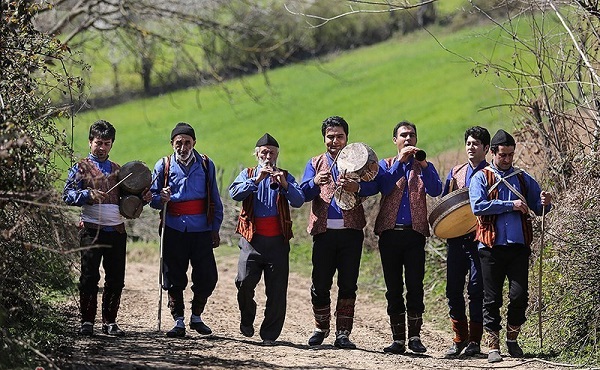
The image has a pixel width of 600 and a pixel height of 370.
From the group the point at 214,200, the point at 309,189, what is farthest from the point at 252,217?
the point at 309,189

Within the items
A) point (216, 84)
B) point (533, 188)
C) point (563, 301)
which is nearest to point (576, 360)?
point (563, 301)

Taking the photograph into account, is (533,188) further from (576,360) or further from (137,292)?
(137,292)

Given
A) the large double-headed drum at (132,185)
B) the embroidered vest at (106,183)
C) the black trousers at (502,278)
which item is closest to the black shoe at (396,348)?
the black trousers at (502,278)

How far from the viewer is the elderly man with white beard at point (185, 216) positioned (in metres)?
10.5

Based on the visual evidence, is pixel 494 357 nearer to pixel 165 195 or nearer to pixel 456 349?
pixel 456 349

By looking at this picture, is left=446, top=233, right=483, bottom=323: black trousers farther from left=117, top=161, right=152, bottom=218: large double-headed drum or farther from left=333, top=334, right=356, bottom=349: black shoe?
left=117, top=161, right=152, bottom=218: large double-headed drum

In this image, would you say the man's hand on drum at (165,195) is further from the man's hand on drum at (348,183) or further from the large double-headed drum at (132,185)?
the man's hand on drum at (348,183)

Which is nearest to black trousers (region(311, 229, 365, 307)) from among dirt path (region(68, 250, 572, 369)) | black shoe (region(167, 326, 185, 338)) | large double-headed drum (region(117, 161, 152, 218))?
dirt path (region(68, 250, 572, 369))

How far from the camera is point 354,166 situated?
33.0 feet

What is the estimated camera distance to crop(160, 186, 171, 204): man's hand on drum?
10.4 meters

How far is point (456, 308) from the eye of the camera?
34.0ft

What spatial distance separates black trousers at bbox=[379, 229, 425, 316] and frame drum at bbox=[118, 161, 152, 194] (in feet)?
7.56

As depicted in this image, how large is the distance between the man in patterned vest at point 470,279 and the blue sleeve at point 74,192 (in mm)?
3500

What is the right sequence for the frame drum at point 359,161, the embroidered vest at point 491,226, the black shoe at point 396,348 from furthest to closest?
1. the black shoe at point 396,348
2. the frame drum at point 359,161
3. the embroidered vest at point 491,226
